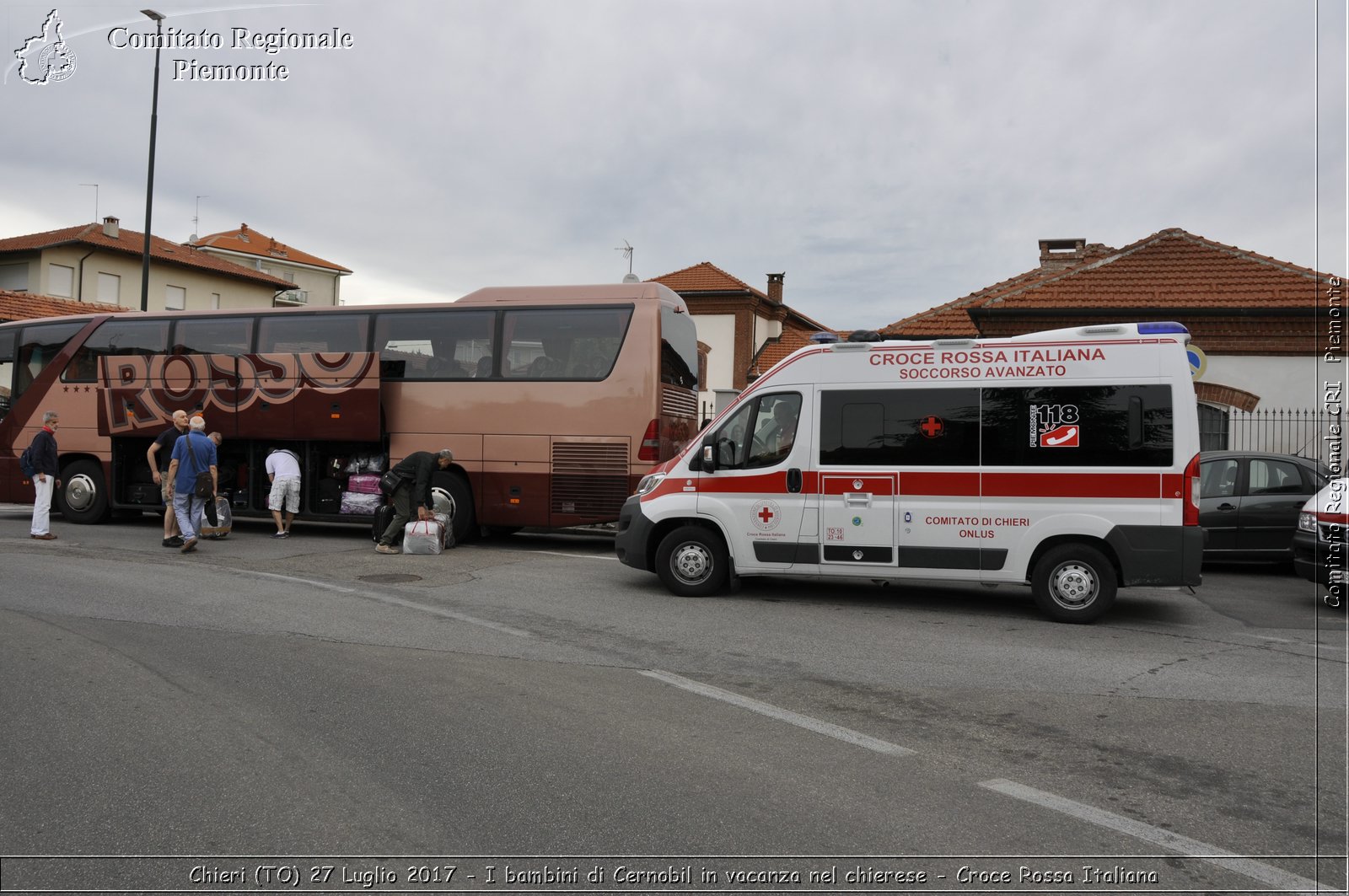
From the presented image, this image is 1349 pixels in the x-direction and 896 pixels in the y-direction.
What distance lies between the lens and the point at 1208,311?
20906mm

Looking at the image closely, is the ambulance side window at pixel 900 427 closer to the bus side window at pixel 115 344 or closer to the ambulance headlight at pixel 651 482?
the ambulance headlight at pixel 651 482

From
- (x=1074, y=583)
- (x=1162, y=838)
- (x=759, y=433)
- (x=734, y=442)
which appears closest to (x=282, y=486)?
(x=734, y=442)

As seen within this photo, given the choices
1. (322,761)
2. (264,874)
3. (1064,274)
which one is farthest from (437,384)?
(1064,274)

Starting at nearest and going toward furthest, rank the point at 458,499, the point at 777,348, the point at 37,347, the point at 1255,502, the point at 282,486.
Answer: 1. the point at 1255,502
2. the point at 458,499
3. the point at 282,486
4. the point at 37,347
5. the point at 777,348

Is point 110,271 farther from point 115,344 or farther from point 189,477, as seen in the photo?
point 189,477

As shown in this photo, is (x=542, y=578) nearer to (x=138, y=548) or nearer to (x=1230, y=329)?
(x=138, y=548)

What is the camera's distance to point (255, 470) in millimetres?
15805

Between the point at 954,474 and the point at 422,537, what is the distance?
277 inches

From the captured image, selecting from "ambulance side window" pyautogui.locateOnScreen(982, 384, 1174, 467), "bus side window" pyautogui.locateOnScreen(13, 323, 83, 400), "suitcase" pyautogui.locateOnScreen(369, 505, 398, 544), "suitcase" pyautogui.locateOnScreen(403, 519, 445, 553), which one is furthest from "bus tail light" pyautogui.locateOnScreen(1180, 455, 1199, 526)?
"bus side window" pyautogui.locateOnScreen(13, 323, 83, 400)

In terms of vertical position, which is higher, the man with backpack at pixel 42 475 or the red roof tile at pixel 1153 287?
the red roof tile at pixel 1153 287

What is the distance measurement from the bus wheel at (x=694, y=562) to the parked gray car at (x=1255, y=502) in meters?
6.41

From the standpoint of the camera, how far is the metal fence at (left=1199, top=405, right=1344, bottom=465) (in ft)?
63.6

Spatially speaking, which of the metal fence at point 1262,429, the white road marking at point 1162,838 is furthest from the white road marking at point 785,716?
the metal fence at point 1262,429

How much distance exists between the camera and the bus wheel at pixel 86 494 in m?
16.5
